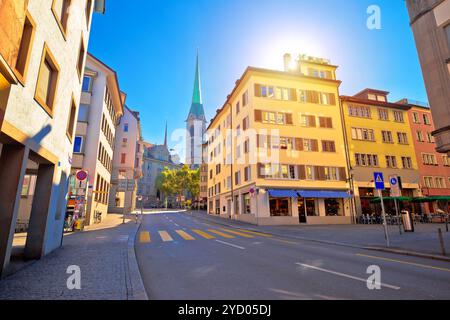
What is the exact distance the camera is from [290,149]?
26906mm

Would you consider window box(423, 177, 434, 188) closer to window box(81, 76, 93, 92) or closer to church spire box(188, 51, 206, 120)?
window box(81, 76, 93, 92)

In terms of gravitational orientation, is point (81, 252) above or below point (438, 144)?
below

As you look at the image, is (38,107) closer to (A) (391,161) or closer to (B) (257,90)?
(B) (257,90)

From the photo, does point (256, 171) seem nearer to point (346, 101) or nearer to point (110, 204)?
point (346, 101)

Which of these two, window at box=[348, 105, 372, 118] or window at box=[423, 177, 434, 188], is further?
window at box=[423, 177, 434, 188]

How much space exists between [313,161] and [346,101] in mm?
10314

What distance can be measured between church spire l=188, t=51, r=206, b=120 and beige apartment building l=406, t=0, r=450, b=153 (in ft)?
394

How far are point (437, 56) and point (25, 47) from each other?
16126 millimetres

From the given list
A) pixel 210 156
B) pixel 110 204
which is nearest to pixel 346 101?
pixel 210 156

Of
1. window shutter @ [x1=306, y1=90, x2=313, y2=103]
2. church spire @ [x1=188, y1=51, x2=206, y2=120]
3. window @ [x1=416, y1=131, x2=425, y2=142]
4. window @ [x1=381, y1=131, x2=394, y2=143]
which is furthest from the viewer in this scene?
church spire @ [x1=188, y1=51, x2=206, y2=120]

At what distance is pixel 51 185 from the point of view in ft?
26.9

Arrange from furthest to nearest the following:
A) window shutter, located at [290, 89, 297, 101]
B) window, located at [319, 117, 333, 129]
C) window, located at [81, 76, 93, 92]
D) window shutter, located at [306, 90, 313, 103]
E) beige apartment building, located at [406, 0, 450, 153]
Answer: window shutter, located at [306, 90, 313, 103], window, located at [319, 117, 333, 129], window shutter, located at [290, 89, 297, 101], window, located at [81, 76, 93, 92], beige apartment building, located at [406, 0, 450, 153]

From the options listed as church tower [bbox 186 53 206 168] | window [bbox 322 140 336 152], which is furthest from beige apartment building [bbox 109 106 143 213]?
church tower [bbox 186 53 206 168]

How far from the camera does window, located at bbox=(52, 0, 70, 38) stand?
8.19m
